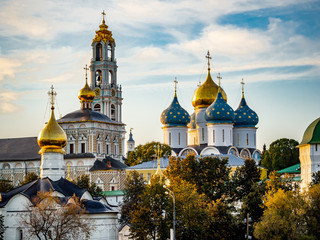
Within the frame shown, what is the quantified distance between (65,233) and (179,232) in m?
5.64

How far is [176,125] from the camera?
6862cm

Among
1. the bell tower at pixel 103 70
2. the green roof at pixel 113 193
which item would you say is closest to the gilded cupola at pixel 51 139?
the green roof at pixel 113 193

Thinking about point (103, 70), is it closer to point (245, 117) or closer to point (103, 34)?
point (103, 34)

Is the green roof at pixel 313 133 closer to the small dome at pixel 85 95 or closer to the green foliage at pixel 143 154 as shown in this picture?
the green foliage at pixel 143 154

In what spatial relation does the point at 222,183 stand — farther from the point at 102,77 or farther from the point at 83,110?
the point at 102,77

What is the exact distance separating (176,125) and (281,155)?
34.7 feet

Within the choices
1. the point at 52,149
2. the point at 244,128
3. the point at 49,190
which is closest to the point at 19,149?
the point at 244,128

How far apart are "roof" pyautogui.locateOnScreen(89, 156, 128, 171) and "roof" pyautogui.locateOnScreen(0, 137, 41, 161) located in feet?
20.4

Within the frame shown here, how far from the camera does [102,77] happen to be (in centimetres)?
8856

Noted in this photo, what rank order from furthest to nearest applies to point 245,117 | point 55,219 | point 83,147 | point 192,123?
1. point 192,123
2. point 245,117
3. point 83,147
4. point 55,219

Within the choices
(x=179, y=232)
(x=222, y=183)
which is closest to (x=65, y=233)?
(x=179, y=232)

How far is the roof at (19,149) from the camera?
6881cm

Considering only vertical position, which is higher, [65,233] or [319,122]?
[319,122]

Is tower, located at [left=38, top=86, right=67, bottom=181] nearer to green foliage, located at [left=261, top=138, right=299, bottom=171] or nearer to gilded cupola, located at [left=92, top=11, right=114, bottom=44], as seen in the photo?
green foliage, located at [left=261, top=138, right=299, bottom=171]
